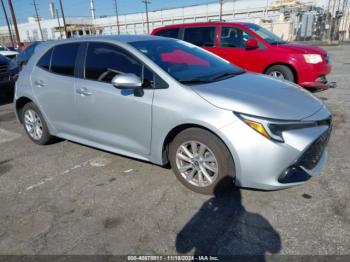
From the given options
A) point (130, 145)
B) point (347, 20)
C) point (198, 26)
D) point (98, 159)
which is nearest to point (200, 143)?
point (130, 145)

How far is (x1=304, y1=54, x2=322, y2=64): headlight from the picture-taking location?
6.48 m

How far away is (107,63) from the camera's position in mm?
3498

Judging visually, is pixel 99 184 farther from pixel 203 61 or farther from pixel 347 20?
pixel 347 20

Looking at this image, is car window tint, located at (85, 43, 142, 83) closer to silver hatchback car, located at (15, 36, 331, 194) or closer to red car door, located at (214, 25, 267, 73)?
silver hatchback car, located at (15, 36, 331, 194)

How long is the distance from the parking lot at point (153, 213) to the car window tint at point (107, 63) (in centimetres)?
119

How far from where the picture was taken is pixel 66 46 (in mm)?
3980

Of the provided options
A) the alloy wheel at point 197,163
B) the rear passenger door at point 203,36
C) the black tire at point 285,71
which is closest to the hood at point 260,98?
the alloy wheel at point 197,163

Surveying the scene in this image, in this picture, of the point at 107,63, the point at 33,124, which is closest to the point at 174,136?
the point at 107,63

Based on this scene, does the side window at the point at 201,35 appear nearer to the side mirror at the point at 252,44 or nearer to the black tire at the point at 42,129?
the side mirror at the point at 252,44

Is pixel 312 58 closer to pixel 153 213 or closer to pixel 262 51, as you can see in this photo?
pixel 262 51

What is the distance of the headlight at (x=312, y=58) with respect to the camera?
6480mm

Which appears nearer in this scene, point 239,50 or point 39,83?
point 39,83

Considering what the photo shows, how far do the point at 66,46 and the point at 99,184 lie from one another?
197 centimetres

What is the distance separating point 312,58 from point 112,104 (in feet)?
16.9
